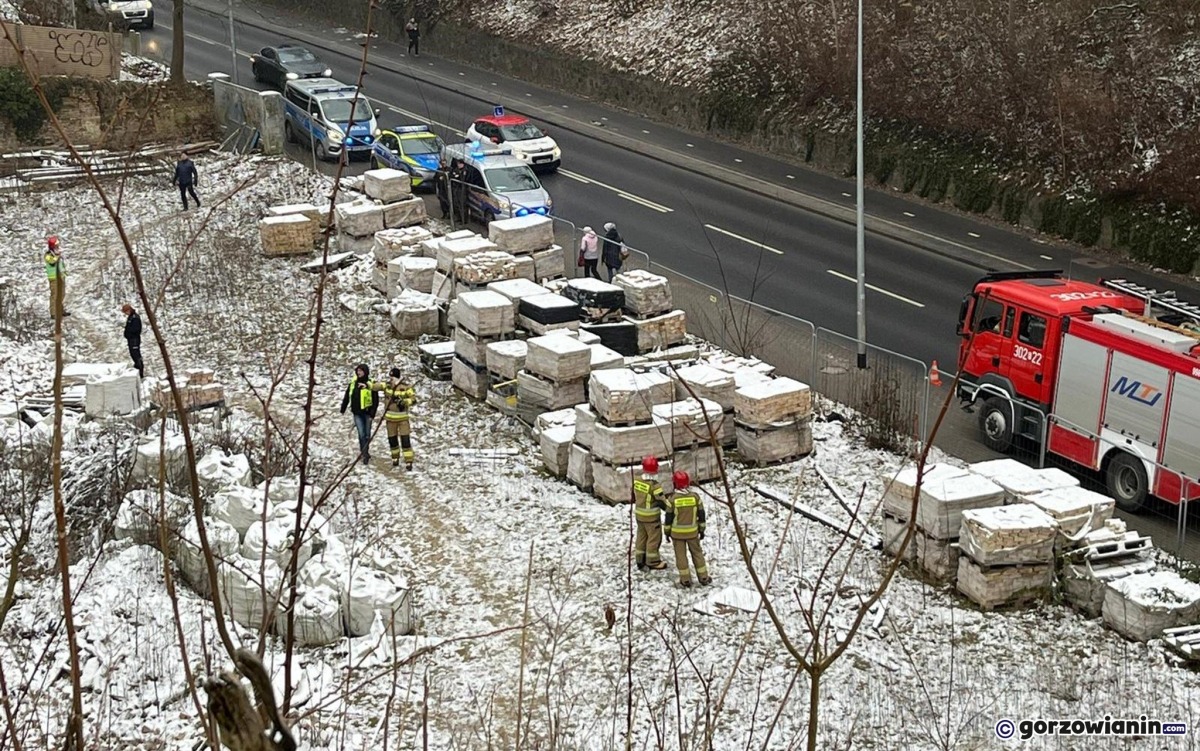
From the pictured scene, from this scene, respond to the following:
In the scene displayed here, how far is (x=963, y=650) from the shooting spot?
14297mm

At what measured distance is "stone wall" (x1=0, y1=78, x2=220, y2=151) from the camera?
3591cm

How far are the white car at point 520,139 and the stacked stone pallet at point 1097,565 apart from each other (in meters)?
22.3

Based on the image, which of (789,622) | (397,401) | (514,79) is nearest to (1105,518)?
(789,622)

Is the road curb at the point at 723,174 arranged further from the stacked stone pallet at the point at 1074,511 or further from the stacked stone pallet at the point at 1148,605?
the stacked stone pallet at the point at 1148,605

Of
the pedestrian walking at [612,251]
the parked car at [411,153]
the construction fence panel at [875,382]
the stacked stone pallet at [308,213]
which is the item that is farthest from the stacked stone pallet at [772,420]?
the parked car at [411,153]

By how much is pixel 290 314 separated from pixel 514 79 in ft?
79.6

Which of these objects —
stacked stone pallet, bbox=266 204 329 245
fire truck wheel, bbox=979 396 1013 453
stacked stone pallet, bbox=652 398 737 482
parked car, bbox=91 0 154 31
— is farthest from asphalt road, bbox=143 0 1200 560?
parked car, bbox=91 0 154 31

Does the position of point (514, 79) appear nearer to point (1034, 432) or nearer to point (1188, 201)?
→ point (1188, 201)

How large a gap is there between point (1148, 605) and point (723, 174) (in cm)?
2416

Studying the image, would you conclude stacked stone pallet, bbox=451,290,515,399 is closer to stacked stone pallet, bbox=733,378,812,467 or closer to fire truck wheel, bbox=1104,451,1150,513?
stacked stone pallet, bbox=733,378,812,467

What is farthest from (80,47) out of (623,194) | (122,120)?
(623,194)

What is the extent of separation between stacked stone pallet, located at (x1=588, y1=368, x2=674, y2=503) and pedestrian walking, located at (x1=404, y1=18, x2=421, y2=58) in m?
36.4

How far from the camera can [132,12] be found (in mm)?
52031

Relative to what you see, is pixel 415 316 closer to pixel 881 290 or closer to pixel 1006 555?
pixel 881 290
